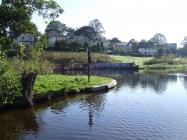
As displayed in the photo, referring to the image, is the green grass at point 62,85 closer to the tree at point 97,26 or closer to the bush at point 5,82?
the bush at point 5,82

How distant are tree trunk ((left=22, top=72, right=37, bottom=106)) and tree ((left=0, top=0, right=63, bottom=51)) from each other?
10.5 feet

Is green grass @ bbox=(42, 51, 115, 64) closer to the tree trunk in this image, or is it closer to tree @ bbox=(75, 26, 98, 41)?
tree @ bbox=(75, 26, 98, 41)

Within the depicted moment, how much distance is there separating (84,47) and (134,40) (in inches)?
2875

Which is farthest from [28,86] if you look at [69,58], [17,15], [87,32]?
[87,32]

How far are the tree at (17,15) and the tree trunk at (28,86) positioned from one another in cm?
321

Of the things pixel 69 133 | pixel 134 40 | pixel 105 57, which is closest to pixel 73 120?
pixel 69 133

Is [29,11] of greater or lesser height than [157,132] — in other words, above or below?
above

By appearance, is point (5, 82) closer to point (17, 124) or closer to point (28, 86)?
point (17, 124)

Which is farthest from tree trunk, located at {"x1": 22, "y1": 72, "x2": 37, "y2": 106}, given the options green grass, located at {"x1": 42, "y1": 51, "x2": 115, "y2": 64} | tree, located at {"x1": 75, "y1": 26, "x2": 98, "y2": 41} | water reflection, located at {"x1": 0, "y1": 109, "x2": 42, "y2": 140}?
tree, located at {"x1": 75, "y1": 26, "x2": 98, "y2": 41}

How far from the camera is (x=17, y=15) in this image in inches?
1292

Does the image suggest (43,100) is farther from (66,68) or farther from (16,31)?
(66,68)

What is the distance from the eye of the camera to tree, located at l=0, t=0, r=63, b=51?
106ft

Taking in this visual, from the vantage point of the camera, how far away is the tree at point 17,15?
32406mm

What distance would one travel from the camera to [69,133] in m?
23.8
